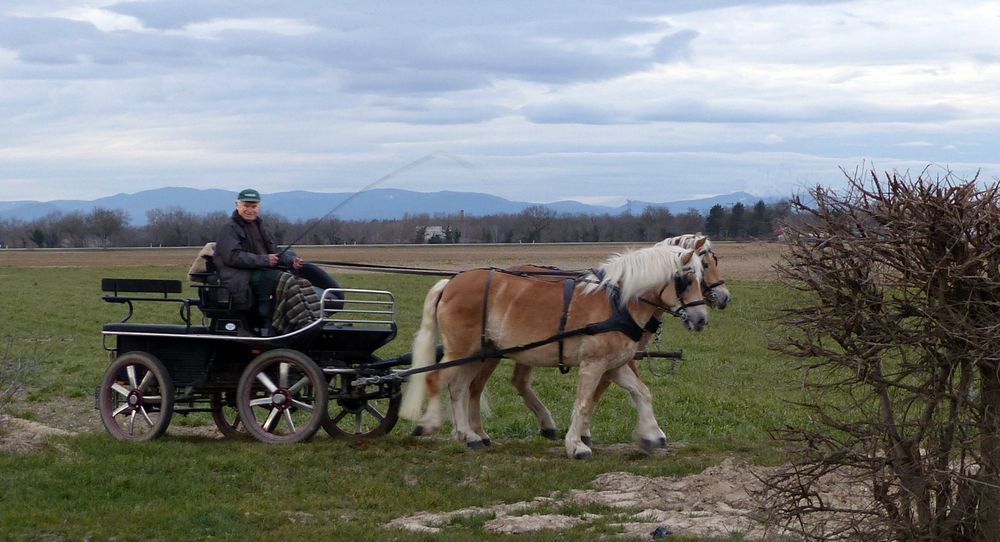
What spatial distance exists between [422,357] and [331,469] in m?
1.77

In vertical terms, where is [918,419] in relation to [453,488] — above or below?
above

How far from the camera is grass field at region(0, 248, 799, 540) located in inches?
299

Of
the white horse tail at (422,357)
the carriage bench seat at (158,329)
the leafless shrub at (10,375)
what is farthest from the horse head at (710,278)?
the leafless shrub at (10,375)

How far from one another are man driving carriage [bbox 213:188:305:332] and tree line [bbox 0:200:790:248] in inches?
13.3

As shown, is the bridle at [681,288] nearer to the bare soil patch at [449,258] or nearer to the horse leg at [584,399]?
the horse leg at [584,399]

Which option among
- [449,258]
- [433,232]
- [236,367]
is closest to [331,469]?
[236,367]

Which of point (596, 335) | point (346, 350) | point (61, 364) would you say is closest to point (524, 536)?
point (596, 335)

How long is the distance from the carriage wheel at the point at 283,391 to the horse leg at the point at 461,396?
48.7 inches

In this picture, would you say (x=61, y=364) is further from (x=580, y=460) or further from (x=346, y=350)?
(x=580, y=460)

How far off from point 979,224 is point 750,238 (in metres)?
1.77

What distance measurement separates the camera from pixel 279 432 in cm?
1103

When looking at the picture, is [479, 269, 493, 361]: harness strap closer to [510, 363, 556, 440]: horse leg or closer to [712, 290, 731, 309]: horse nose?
[510, 363, 556, 440]: horse leg

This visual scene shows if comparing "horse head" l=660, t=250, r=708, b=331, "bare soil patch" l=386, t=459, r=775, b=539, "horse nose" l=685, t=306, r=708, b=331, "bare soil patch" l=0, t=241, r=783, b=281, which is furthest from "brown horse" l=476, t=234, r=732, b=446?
"bare soil patch" l=0, t=241, r=783, b=281

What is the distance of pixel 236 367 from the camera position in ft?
35.7
